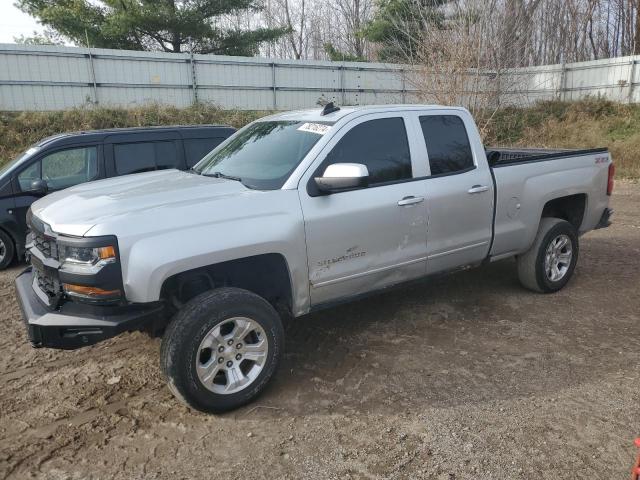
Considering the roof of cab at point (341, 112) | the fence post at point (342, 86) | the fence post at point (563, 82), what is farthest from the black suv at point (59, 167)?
the fence post at point (563, 82)

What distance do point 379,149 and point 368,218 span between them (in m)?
0.63

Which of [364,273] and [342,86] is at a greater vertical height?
[342,86]

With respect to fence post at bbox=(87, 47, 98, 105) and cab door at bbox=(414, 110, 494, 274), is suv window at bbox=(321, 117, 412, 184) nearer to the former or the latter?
cab door at bbox=(414, 110, 494, 274)

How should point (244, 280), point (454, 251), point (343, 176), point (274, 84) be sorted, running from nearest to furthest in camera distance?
point (343, 176)
point (244, 280)
point (454, 251)
point (274, 84)

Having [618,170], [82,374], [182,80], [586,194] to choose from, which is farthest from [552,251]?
[182,80]

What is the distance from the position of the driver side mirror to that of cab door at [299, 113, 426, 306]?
4605 millimetres

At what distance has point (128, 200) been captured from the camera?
331cm

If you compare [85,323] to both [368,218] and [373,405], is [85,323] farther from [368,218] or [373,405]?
[368,218]

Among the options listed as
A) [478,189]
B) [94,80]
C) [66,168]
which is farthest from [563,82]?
[66,168]

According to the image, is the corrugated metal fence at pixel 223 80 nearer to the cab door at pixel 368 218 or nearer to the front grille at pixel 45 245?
the front grille at pixel 45 245

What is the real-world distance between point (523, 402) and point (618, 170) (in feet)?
48.0

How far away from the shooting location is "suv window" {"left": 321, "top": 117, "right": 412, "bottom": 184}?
393 centimetres

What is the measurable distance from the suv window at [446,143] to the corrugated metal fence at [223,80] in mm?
13013

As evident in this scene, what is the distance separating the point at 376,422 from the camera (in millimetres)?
3205
